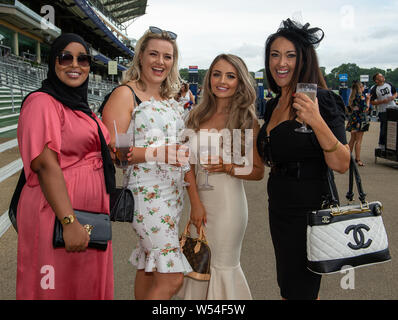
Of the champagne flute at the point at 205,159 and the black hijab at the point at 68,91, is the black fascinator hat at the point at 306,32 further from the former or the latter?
the black hijab at the point at 68,91

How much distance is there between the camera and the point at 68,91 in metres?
1.96

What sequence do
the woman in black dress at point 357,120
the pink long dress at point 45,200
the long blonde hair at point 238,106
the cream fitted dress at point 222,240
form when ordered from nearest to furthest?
the pink long dress at point 45,200
the cream fitted dress at point 222,240
the long blonde hair at point 238,106
the woman in black dress at point 357,120

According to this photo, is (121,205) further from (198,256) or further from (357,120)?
(357,120)

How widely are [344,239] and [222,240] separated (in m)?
0.91

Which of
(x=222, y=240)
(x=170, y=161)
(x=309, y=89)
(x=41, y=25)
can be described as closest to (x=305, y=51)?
(x=309, y=89)

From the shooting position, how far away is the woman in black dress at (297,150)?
76.7 inches

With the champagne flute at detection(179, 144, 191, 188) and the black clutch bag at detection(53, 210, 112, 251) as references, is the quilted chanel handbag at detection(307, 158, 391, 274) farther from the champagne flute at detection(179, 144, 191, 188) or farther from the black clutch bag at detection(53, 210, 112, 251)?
the black clutch bag at detection(53, 210, 112, 251)

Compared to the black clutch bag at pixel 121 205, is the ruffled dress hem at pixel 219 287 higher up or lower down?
lower down

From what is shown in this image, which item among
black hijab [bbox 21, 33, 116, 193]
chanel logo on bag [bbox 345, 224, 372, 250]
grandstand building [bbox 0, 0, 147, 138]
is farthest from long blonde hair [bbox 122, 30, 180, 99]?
grandstand building [bbox 0, 0, 147, 138]

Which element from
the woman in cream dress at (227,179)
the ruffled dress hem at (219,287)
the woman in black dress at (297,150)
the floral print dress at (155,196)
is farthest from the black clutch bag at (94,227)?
the woman in black dress at (297,150)

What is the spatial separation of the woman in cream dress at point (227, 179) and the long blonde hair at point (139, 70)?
0.31m

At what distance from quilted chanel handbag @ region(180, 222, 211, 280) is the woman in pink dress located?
1.98ft
